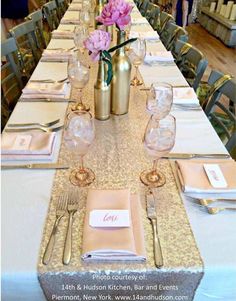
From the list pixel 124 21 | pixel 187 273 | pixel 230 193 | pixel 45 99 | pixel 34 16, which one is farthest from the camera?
pixel 34 16

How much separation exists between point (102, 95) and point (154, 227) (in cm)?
54

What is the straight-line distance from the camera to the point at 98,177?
2.87 ft

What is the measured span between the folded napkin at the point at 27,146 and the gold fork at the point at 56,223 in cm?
19

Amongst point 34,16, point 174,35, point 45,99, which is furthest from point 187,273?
point 34,16

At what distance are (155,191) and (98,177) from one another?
0.16 meters

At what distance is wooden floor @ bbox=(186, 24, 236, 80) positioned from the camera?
418 cm

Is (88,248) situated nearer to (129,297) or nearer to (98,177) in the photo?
(129,297)

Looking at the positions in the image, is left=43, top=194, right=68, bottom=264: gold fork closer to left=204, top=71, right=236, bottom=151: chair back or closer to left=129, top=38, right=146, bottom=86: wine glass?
left=204, top=71, right=236, bottom=151: chair back

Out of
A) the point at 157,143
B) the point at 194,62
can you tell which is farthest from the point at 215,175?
the point at 194,62

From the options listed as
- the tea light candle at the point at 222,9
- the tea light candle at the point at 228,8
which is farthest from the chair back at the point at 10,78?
the tea light candle at the point at 222,9

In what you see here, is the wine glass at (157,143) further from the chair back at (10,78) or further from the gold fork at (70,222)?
→ the chair back at (10,78)

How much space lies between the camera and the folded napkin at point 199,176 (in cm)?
81

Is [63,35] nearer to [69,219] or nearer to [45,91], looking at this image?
[45,91]

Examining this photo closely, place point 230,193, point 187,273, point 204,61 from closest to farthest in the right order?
point 187,273 < point 230,193 < point 204,61
